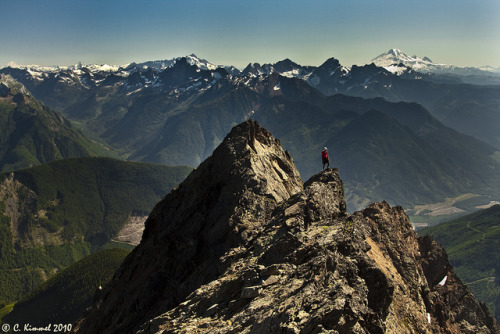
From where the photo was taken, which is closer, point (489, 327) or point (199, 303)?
point (199, 303)

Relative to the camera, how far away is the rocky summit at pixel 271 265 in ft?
69.1

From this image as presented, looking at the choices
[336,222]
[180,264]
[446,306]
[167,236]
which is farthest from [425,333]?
[167,236]

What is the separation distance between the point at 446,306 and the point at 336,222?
84.1 ft

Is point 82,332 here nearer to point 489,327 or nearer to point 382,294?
point 382,294

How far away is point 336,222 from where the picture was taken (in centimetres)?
3047

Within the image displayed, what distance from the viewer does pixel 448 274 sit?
51.5m

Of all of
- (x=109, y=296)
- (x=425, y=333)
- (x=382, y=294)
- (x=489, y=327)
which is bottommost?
(x=489, y=327)

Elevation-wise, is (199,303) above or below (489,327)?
above

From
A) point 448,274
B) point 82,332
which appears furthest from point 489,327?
point 82,332

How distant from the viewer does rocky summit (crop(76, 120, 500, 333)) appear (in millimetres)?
21062

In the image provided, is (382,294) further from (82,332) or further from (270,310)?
(82,332)

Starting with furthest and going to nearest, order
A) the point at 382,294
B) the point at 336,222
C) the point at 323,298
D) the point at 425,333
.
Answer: the point at 425,333
the point at 336,222
the point at 382,294
the point at 323,298

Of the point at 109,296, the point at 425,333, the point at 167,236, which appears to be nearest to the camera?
the point at 425,333

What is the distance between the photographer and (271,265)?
2552cm
